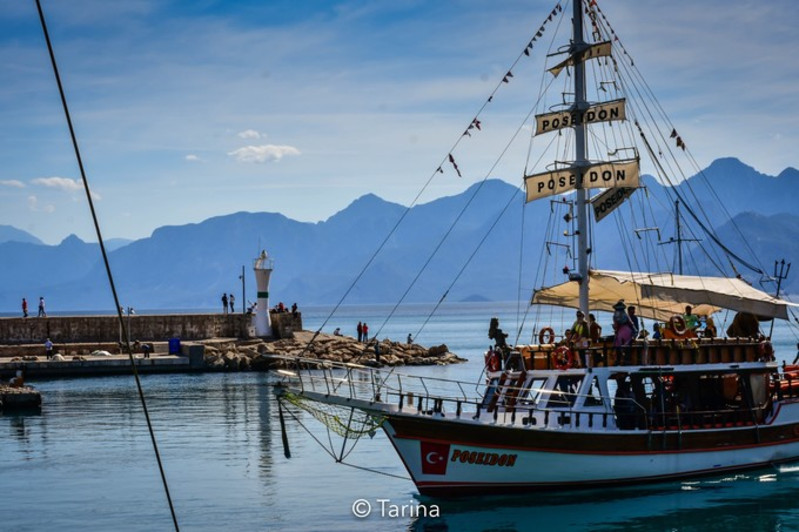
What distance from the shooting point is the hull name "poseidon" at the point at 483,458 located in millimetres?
23719

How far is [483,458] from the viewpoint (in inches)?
937

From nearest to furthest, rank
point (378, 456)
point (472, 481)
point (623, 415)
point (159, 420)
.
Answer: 1. point (472, 481)
2. point (623, 415)
3. point (378, 456)
4. point (159, 420)

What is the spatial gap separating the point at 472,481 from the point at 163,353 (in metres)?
47.2

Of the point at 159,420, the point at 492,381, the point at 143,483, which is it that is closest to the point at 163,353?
the point at 159,420

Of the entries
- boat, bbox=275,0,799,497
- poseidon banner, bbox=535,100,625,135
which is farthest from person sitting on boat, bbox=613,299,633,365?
poseidon banner, bbox=535,100,625,135

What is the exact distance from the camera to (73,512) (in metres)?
24.5

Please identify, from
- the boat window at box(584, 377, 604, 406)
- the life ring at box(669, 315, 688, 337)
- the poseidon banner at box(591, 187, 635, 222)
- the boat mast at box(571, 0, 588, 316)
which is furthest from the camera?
the poseidon banner at box(591, 187, 635, 222)

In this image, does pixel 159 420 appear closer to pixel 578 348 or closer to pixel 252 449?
pixel 252 449

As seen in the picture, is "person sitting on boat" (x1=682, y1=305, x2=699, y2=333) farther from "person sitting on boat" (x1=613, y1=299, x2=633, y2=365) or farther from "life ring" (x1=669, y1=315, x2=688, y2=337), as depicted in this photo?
"person sitting on boat" (x1=613, y1=299, x2=633, y2=365)

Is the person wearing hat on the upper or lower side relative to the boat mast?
lower

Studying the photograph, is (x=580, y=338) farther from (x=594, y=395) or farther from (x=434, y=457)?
(x=434, y=457)

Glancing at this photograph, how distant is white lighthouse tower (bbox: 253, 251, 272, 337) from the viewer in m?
70.4

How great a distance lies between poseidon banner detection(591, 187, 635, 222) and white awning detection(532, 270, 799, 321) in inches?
72.9

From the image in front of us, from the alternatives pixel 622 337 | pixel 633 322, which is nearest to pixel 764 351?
pixel 633 322
